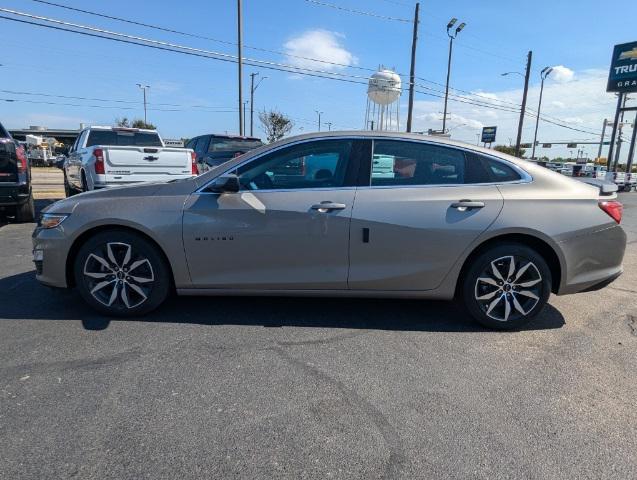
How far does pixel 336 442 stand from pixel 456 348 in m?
1.51

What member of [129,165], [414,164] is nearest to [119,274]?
[414,164]

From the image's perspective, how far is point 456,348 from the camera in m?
3.50

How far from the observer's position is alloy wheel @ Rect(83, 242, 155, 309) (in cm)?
380

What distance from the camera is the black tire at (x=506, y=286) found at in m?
3.71

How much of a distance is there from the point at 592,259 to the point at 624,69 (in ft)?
133

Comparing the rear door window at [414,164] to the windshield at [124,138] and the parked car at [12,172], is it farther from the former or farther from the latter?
the windshield at [124,138]

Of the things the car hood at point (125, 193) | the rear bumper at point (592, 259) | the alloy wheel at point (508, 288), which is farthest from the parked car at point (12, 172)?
the rear bumper at point (592, 259)

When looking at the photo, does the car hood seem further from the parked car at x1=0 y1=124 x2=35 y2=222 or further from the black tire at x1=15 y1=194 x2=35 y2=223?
the black tire at x1=15 y1=194 x2=35 y2=223

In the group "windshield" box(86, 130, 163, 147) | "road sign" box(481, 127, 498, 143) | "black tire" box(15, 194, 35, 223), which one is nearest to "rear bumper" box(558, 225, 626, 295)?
"black tire" box(15, 194, 35, 223)

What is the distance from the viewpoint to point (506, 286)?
12.3 feet

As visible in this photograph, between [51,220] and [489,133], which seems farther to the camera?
[489,133]

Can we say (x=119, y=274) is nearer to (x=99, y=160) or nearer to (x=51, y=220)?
(x=51, y=220)

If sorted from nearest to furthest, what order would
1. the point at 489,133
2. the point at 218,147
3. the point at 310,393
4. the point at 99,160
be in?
the point at 310,393
the point at 99,160
the point at 218,147
the point at 489,133

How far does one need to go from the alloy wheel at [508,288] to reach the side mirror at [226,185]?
212 cm
